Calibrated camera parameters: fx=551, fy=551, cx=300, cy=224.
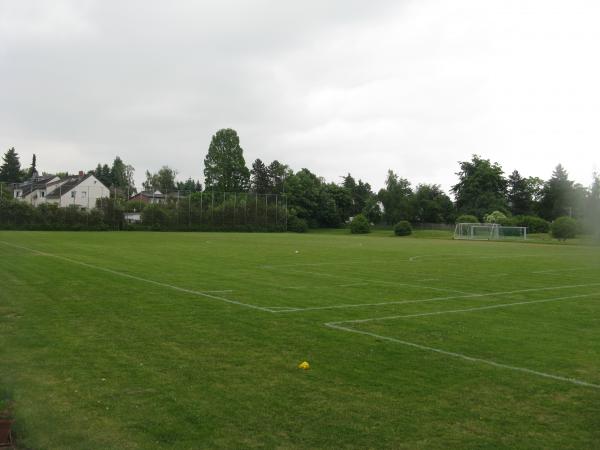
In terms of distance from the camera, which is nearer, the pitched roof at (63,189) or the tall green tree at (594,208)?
the tall green tree at (594,208)

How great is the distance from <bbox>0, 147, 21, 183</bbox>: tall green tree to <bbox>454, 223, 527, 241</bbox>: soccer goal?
356 ft

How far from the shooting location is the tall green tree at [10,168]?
5192 inches

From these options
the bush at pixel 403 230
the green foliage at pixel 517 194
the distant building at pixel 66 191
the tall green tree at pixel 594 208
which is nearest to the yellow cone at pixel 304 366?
the tall green tree at pixel 594 208

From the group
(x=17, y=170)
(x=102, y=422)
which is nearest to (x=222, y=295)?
(x=102, y=422)

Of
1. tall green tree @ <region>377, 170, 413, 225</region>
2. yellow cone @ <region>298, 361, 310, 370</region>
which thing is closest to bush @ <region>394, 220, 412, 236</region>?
tall green tree @ <region>377, 170, 413, 225</region>

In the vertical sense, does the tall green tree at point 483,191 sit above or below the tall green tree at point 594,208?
above

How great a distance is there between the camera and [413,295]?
48.1ft

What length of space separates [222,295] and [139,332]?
470 centimetres

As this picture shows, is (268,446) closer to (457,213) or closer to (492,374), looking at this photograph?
(492,374)

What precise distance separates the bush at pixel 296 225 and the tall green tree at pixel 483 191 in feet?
111

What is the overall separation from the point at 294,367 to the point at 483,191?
103 metres

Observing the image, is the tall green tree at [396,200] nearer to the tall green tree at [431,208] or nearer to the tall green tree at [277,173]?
A: the tall green tree at [431,208]

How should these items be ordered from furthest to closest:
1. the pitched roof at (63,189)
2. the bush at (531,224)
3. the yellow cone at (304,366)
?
the pitched roof at (63,189), the bush at (531,224), the yellow cone at (304,366)

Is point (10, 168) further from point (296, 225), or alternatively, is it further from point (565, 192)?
point (565, 192)
